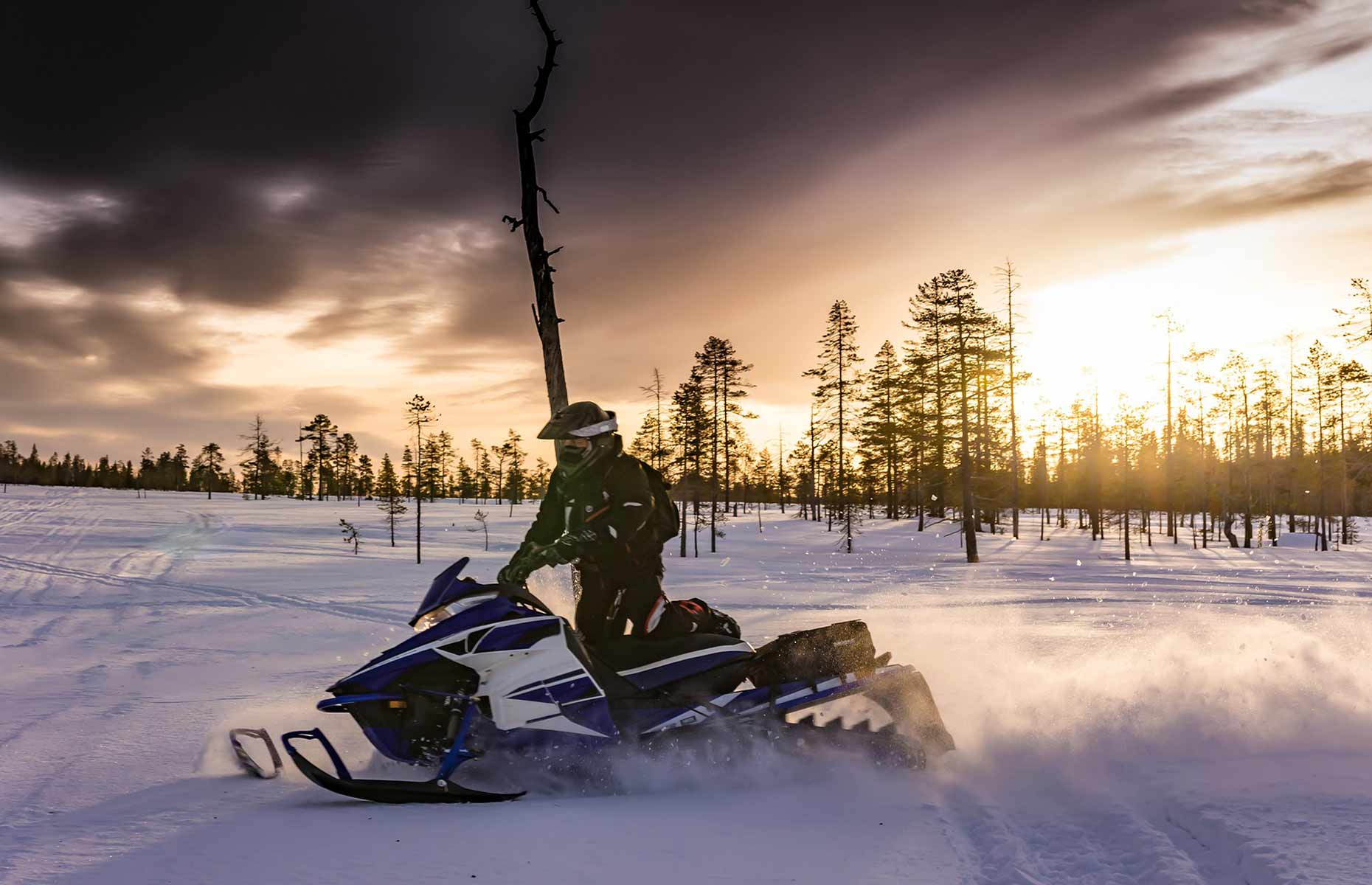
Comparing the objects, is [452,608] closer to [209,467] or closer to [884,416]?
[884,416]

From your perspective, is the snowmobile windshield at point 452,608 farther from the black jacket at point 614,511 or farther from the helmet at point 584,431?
the helmet at point 584,431

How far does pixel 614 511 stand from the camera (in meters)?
4.67

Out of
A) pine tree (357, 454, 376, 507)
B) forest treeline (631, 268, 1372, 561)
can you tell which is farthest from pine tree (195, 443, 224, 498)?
forest treeline (631, 268, 1372, 561)

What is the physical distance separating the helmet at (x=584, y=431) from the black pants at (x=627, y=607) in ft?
2.40

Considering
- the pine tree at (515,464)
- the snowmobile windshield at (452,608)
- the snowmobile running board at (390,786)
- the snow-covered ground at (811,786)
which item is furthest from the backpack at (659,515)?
the pine tree at (515,464)

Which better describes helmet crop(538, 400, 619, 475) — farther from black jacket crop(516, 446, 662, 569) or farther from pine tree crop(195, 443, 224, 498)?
pine tree crop(195, 443, 224, 498)

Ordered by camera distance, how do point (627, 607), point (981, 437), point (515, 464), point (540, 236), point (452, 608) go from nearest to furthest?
point (452, 608)
point (627, 607)
point (540, 236)
point (981, 437)
point (515, 464)

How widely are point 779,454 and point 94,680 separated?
10253cm

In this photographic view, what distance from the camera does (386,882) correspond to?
3191 mm

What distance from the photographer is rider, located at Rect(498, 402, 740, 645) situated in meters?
4.64

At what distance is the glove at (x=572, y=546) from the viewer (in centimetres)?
461

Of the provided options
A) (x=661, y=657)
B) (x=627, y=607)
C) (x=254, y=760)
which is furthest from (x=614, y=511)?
(x=254, y=760)

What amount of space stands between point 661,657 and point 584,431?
1.47m

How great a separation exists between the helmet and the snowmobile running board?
5.98ft
